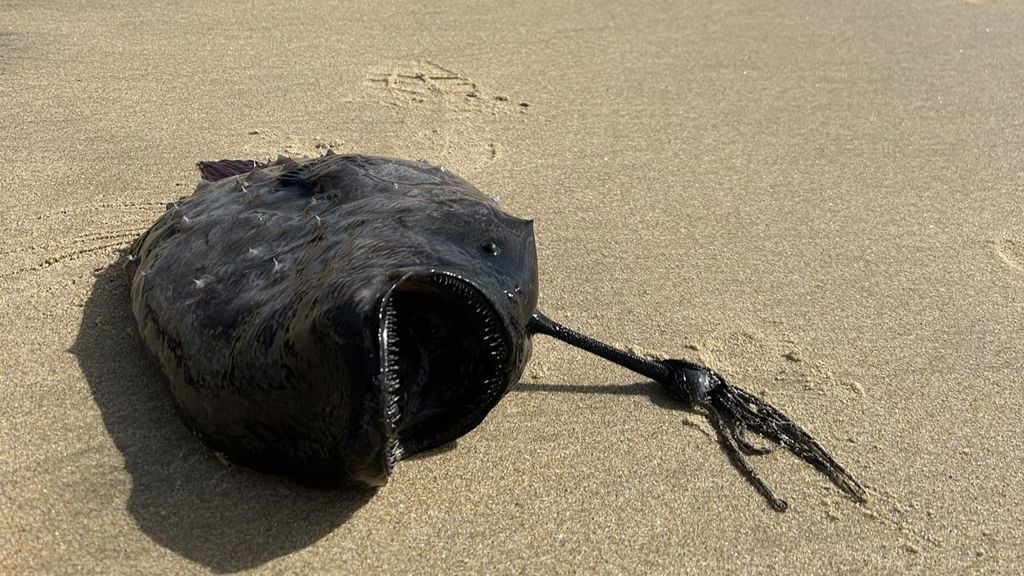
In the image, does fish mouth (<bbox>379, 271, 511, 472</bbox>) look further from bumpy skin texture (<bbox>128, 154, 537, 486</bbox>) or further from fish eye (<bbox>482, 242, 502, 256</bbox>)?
fish eye (<bbox>482, 242, 502, 256</bbox>)

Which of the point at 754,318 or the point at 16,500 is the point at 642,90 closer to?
the point at 754,318

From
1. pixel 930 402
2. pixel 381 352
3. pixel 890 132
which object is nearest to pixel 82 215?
pixel 381 352

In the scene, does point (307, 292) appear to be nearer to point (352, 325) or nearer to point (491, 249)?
point (352, 325)

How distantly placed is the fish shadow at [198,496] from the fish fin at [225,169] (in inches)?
46.1

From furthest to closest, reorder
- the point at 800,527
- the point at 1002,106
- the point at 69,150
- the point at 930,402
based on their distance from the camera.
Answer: the point at 1002,106 < the point at 69,150 < the point at 930,402 < the point at 800,527

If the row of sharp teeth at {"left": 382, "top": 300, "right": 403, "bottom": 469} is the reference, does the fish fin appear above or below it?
below

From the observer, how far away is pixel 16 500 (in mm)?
2795

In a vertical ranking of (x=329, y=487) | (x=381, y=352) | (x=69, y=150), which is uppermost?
(x=381, y=352)

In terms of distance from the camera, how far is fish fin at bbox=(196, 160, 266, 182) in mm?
4184

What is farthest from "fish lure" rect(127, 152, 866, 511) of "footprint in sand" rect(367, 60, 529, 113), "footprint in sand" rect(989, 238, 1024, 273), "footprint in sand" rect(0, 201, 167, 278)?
"footprint in sand" rect(367, 60, 529, 113)

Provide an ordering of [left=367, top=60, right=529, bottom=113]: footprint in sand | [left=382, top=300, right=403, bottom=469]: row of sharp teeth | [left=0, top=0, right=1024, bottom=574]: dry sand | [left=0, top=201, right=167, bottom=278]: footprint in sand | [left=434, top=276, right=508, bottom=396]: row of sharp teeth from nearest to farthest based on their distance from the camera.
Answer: [left=382, top=300, right=403, bottom=469]: row of sharp teeth, [left=434, top=276, right=508, bottom=396]: row of sharp teeth, [left=0, top=0, right=1024, bottom=574]: dry sand, [left=0, top=201, right=167, bottom=278]: footprint in sand, [left=367, top=60, right=529, bottom=113]: footprint in sand

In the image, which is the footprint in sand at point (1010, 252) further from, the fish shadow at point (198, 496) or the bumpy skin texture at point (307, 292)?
the fish shadow at point (198, 496)

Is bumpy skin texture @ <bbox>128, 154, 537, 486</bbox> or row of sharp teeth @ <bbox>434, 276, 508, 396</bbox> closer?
bumpy skin texture @ <bbox>128, 154, 537, 486</bbox>

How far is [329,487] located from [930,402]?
2324mm
